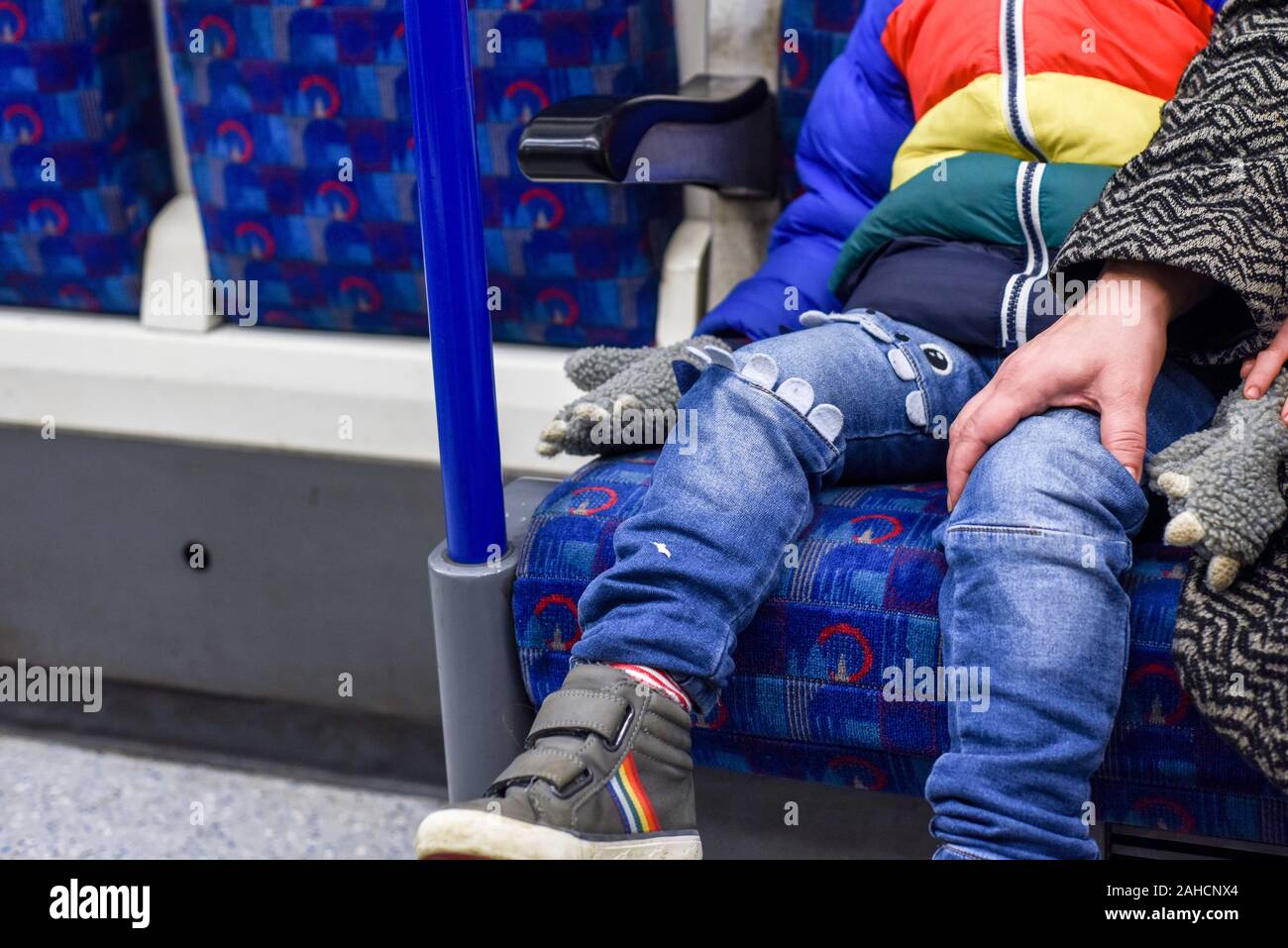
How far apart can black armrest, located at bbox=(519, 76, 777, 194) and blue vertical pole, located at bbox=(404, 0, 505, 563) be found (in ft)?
0.46

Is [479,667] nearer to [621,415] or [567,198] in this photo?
[621,415]

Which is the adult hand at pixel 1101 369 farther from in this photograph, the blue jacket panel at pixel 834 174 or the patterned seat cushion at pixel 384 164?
the patterned seat cushion at pixel 384 164

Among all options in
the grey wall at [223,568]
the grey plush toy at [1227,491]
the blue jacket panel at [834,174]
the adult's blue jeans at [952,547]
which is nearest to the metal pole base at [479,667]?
the adult's blue jeans at [952,547]

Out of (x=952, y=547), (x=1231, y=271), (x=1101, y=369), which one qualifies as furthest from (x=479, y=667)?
(x=1231, y=271)

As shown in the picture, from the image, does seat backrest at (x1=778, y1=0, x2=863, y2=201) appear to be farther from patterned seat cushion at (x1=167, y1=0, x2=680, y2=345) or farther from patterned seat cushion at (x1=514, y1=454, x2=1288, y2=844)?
patterned seat cushion at (x1=514, y1=454, x2=1288, y2=844)

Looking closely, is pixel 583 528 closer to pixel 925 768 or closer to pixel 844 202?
pixel 925 768

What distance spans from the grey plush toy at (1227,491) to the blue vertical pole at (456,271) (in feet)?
1.54

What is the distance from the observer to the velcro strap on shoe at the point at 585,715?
833 mm

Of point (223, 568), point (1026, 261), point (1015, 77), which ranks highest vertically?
point (1015, 77)

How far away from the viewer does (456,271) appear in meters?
0.95

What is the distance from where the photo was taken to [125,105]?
170 cm

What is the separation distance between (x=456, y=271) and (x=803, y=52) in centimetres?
64

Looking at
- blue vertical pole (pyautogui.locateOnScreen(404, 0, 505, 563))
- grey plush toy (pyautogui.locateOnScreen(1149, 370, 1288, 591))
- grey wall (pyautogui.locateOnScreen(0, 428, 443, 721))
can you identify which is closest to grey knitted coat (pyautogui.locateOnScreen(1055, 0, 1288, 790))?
grey plush toy (pyautogui.locateOnScreen(1149, 370, 1288, 591))

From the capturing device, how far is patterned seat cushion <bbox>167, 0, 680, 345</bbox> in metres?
1.46
